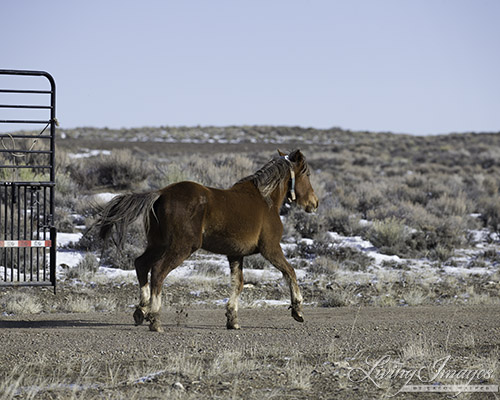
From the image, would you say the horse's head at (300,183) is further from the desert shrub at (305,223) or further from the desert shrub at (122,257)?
the desert shrub at (305,223)

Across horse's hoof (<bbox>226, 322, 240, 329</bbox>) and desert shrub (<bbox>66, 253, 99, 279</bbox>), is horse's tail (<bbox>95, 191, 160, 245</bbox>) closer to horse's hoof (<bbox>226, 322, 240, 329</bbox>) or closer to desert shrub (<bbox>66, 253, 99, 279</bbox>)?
horse's hoof (<bbox>226, 322, 240, 329</bbox>)

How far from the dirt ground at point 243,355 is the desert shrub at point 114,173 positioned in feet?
42.6

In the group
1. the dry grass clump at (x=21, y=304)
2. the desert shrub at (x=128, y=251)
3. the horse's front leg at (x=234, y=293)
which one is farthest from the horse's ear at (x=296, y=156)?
the desert shrub at (x=128, y=251)

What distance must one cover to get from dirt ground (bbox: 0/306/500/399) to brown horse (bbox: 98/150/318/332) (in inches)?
24.1

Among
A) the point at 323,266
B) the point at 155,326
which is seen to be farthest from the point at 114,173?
the point at 155,326

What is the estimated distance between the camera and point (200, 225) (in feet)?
29.9

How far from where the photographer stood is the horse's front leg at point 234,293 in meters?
9.70

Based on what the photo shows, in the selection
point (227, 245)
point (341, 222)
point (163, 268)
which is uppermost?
point (227, 245)

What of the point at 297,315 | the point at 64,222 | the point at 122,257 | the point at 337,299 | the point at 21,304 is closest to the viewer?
the point at 297,315

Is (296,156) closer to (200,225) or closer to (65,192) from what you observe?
(200,225)

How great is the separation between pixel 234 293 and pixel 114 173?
15148 mm

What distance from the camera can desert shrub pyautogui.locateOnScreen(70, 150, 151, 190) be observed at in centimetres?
2384

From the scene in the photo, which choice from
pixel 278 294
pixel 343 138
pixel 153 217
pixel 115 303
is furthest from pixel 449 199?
pixel 343 138

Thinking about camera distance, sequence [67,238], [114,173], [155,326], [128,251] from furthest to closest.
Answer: [114,173]
[67,238]
[128,251]
[155,326]
